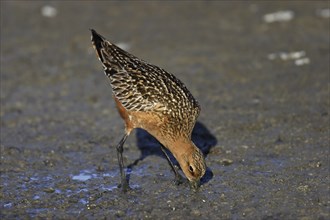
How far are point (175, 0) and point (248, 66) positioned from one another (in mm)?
4242

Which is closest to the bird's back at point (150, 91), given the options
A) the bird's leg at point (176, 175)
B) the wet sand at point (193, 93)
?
the bird's leg at point (176, 175)

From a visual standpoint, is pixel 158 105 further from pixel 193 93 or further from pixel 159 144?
pixel 193 93

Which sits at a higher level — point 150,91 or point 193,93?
point 150,91

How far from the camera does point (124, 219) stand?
24.2 ft

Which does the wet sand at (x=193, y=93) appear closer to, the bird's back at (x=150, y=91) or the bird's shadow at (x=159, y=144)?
the bird's shadow at (x=159, y=144)

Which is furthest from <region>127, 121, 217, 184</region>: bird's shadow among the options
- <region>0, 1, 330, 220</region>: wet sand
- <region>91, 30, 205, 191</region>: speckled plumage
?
<region>91, 30, 205, 191</region>: speckled plumage

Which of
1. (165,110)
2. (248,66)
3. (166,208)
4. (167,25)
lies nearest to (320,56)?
(248,66)

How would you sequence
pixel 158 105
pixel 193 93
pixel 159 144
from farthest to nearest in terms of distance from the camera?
pixel 193 93 → pixel 159 144 → pixel 158 105

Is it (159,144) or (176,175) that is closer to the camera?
(176,175)

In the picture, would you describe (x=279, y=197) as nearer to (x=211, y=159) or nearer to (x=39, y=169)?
(x=211, y=159)

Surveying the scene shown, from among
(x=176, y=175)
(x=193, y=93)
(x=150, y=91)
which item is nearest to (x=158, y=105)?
(x=150, y=91)

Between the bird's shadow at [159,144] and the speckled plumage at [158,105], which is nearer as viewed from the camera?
the speckled plumage at [158,105]

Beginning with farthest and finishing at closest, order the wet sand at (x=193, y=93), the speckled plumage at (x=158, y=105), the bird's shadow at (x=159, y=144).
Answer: the bird's shadow at (x=159, y=144)
the speckled plumage at (x=158, y=105)
the wet sand at (x=193, y=93)

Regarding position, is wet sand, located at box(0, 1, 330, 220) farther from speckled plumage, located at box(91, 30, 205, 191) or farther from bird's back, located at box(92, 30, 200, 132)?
bird's back, located at box(92, 30, 200, 132)
